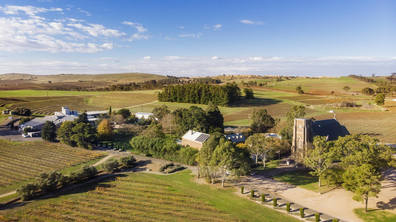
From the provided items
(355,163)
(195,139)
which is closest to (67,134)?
(195,139)

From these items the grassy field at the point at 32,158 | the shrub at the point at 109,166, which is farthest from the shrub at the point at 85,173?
the grassy field at the point at 32,158

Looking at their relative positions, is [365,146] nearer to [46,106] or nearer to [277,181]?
[277,181]

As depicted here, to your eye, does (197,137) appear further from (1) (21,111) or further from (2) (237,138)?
(1) (21,111)

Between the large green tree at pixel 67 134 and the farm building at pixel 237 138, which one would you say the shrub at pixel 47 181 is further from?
the farm building at pixel 237 138

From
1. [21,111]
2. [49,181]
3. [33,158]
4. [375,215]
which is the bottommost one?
[375,215]

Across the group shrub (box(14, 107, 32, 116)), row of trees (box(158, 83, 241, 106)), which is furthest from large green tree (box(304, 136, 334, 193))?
shrub (box(14, 107, 32, 116))

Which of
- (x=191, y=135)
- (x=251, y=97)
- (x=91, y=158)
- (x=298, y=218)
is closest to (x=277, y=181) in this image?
(x=298, y=218)
